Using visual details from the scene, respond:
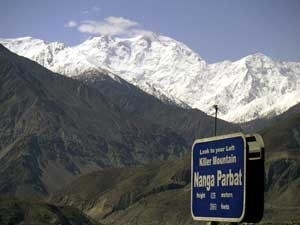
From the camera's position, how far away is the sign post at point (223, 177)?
54.7ft

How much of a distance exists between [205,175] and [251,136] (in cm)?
207

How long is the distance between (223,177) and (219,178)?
0.19m

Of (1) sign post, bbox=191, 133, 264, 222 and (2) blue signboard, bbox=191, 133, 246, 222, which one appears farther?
(2) blue signboard, bbox=191, 133, 246, 222

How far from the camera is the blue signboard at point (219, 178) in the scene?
16884mm

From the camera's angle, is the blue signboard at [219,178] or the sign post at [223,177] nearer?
the sign post at [223,177]

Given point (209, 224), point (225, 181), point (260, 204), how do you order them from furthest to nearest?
point (209, 224)
point (225, 181)
point (260, 204)

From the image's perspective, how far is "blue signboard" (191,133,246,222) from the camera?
16.9m

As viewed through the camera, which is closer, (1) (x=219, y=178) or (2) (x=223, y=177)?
(2) (x=223, y=177)

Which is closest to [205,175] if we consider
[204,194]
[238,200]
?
[204,194]

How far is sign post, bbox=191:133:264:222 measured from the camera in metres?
16.7

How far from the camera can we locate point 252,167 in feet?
54.6

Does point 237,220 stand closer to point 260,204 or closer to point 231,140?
point 260,204

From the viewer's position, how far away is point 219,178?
1777cm

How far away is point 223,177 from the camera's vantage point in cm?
1759
